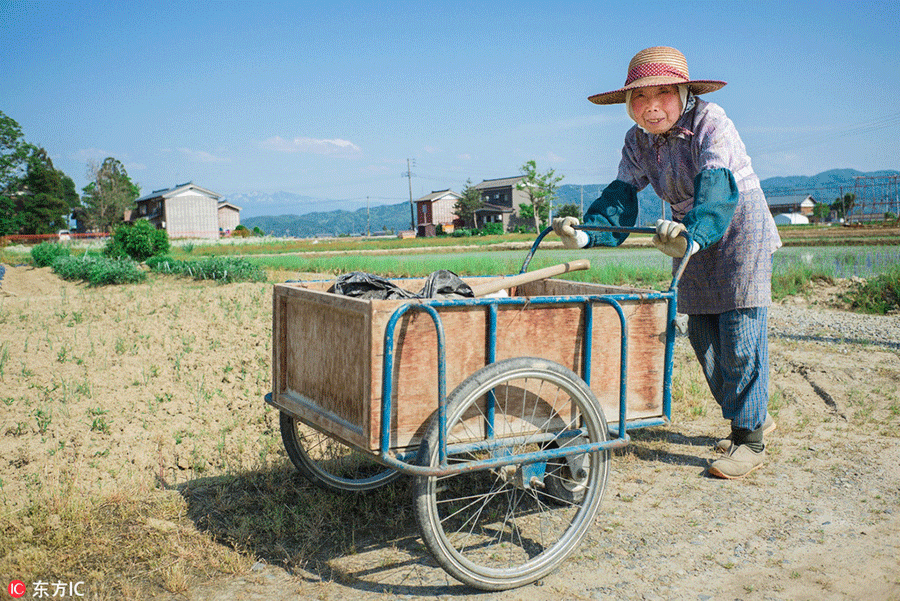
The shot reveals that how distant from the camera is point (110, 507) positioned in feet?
9.49

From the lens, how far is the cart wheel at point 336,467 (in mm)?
2922

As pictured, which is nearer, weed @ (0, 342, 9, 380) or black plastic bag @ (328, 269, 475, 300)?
black plastic bag @ (328, 269, 475, 300)

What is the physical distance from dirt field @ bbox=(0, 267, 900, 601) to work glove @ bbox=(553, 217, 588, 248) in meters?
1.25

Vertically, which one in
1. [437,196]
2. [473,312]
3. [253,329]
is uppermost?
[437,196]

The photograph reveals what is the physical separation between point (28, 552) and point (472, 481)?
1919 millimetres

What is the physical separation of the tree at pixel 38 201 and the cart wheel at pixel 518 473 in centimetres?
5245

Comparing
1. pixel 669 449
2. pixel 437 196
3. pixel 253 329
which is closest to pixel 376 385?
pixel 669 449

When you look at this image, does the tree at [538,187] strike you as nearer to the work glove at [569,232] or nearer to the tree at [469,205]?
the tree at [469,205]

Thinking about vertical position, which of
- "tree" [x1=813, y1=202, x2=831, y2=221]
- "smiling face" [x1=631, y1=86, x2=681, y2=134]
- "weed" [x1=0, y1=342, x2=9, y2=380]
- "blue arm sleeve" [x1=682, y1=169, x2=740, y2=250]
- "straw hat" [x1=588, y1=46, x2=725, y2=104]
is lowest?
"weed" [x1=0, y1=342, x2=9, y2=380]

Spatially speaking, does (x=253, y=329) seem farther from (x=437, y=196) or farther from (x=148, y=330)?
(x=437, y=196)

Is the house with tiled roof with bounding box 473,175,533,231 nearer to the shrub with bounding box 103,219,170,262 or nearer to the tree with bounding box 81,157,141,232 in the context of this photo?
the tree with bounding box 81,157,141,232

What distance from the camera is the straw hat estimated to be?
2.89 metres

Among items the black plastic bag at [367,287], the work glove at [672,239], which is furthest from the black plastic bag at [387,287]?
the work glove at [672,239]

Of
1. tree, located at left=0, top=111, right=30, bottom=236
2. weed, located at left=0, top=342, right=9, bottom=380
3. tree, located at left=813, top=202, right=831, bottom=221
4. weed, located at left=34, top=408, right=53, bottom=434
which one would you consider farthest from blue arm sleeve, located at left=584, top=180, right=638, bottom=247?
tree, located at left=813, top=202, right=831, bottom=221
